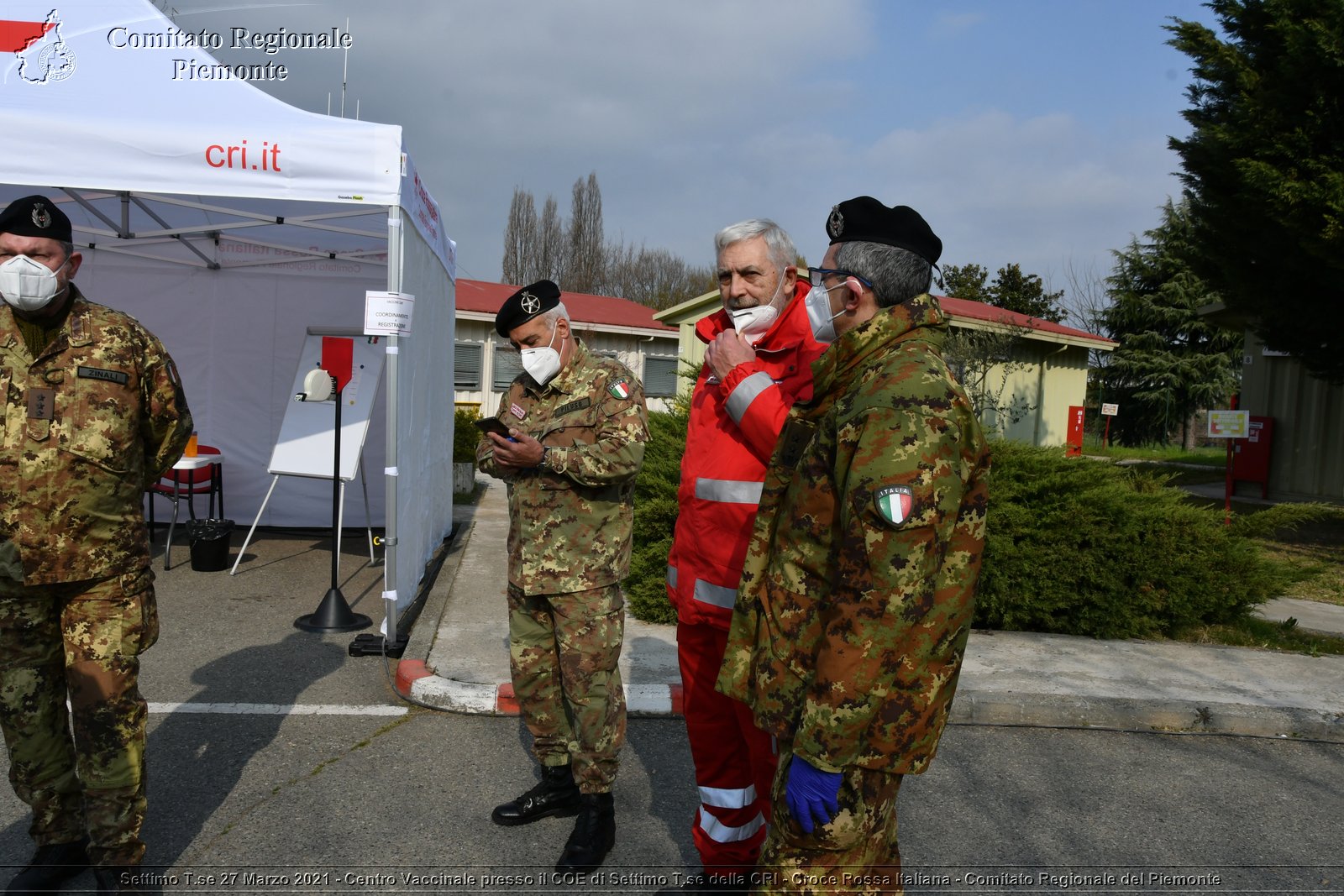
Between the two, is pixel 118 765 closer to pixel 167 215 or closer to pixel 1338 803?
pixel 1338 803

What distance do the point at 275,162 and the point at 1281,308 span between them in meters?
12.5

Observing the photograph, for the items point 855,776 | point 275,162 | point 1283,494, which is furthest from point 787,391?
point 1283,494

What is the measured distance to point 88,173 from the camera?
17.2 ft

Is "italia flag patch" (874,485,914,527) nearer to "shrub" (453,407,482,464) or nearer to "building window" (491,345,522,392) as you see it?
"shrub" (453,407,482,464)

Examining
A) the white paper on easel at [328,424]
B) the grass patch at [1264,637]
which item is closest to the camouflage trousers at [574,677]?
the white paper on easel at [328,424]

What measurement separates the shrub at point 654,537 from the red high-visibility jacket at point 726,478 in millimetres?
3533

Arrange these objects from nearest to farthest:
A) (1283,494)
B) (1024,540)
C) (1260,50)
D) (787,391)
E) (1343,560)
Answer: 1. (787,391)
2. (1024,540)
3. (1343,560)
4. (1260,50)
5. (1283,494)

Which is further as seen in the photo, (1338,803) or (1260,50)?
(1260,50)

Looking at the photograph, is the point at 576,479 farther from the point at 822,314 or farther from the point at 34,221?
the point at 34,221

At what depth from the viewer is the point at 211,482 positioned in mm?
9039

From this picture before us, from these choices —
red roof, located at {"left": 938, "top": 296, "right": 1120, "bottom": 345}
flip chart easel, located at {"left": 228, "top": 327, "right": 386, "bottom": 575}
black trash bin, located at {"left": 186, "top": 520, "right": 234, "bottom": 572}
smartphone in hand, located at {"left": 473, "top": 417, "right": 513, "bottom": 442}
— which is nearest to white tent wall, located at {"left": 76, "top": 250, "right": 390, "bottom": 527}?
flip chart easel, located at {"left": 228, "top": 327, "right": 386, "bottom": 575}

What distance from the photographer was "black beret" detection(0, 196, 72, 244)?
2.90m

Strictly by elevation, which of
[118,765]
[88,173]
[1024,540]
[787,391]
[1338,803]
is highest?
[88,173]

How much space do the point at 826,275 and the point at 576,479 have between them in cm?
146
